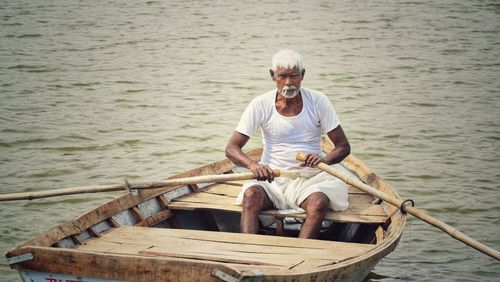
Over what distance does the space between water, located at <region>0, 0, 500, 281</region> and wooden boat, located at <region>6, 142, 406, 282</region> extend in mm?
1215

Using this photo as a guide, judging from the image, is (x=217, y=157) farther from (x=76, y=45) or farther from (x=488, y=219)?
(x=76, y=45)

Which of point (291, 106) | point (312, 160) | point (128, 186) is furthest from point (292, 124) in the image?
point (128, 186)

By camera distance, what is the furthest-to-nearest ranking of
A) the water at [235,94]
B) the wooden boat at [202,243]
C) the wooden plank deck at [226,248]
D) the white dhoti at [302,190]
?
the water at [235,94] → the white dhoti at [302,190] → the wooden plank deck at [226,248] → the wooden boat at [202,243]

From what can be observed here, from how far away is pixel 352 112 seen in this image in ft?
44.2

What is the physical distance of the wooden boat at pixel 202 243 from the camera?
469cm

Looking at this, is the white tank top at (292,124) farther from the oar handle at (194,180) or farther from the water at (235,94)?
the water at (235,94)

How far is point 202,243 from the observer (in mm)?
5574

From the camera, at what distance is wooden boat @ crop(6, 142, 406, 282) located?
4688 mm

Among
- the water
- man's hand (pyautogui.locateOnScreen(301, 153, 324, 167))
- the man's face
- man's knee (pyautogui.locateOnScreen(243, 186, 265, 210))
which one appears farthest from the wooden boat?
the water

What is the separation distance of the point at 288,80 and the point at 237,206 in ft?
3.64

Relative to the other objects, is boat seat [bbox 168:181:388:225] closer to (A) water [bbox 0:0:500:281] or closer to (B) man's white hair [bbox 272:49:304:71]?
(A) water [bbox 0:0:500:281]

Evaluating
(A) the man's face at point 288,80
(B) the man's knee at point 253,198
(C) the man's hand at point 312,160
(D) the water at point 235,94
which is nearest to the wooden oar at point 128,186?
(B) the man's knee at point 253,198

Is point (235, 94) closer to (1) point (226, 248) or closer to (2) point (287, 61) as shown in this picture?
(2) point (287, 61)

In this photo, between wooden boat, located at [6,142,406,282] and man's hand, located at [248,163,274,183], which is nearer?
wooden boat, located at [6,142,406,282]
